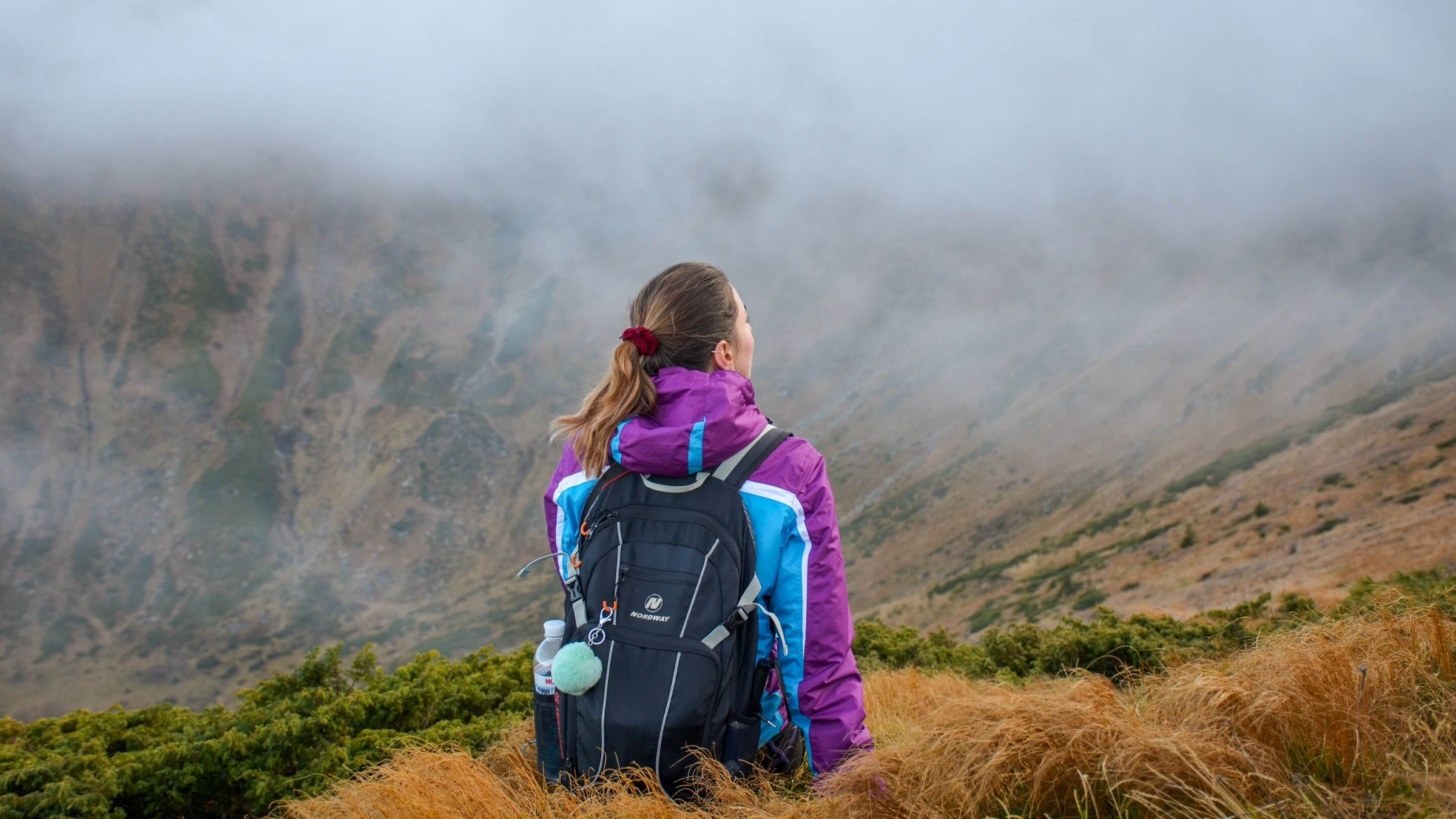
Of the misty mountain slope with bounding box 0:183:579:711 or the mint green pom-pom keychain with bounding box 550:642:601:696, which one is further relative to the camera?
the misty mountain slope with bounding box 0:183:579:711

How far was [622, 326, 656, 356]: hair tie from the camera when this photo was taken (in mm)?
2604

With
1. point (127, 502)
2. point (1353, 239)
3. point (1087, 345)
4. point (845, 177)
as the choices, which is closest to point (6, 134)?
point (127, 502)

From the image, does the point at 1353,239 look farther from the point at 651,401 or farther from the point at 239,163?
the point at 239,163

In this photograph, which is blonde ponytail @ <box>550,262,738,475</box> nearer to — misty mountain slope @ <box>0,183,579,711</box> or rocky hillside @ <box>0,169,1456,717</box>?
rocky hillside @ <box>0,169,1456,717</box>

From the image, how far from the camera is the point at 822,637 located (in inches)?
95.3

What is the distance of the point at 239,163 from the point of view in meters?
137

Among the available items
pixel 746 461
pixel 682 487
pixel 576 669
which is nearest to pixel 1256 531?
pixel 746 461

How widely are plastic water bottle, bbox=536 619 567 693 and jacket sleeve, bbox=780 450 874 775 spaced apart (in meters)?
0.75

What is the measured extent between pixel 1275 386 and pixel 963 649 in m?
62.1

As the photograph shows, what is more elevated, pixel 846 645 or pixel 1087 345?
pixel 846 645

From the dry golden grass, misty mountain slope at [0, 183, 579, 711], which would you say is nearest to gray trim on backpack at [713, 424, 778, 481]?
the dry golden grass

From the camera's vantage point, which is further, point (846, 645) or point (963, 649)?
point (963, 649)

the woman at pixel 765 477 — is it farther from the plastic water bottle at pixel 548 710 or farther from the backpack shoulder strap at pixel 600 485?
the plastic water bottle at pixel 548 710

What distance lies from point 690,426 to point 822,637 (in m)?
0.76
